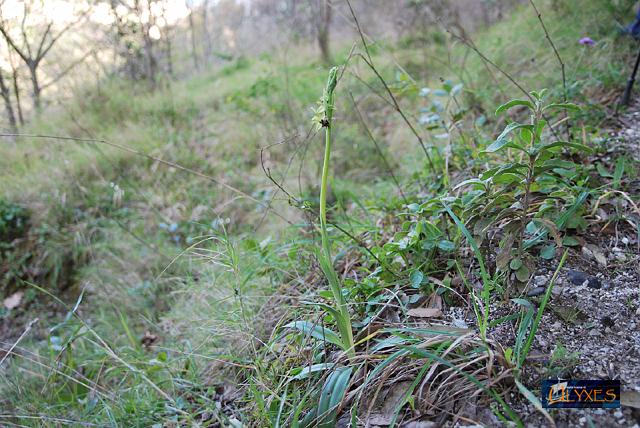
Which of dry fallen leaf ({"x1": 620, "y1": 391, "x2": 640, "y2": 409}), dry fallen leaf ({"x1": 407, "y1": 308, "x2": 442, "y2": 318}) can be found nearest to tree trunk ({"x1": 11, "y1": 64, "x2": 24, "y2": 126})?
dry fallen leaf ({"x1": 407, "y1": 308, "x2": 442, "y2": 318})

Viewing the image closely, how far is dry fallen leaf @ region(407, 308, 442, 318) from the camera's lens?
132 centimetres

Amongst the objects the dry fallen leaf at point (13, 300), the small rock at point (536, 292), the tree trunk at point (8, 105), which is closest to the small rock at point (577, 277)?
the small rock at point (536, 292)

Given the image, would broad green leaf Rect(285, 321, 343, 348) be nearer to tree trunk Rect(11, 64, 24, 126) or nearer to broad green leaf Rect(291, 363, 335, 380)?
broad green leaf Rect(291, 363, 335, 380)

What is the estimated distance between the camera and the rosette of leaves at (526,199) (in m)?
1.17

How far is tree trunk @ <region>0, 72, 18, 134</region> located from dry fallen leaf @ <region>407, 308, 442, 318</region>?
4.67 metres

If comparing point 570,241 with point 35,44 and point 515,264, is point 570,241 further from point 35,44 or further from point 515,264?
point 35,44

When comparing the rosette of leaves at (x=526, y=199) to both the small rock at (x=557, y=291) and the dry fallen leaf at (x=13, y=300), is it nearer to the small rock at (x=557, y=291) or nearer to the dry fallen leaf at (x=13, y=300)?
the small rock at (x=557, y=291)

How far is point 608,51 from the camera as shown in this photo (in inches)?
→ 96.9

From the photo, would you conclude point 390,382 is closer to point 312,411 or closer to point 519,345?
point 312,411

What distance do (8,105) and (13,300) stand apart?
246 centimetres

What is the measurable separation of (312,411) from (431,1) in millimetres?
4989

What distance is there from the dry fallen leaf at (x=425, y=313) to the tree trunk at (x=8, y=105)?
15.3 feet

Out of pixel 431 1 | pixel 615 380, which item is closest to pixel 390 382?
pixel 615 380

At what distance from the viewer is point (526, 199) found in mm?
1174
